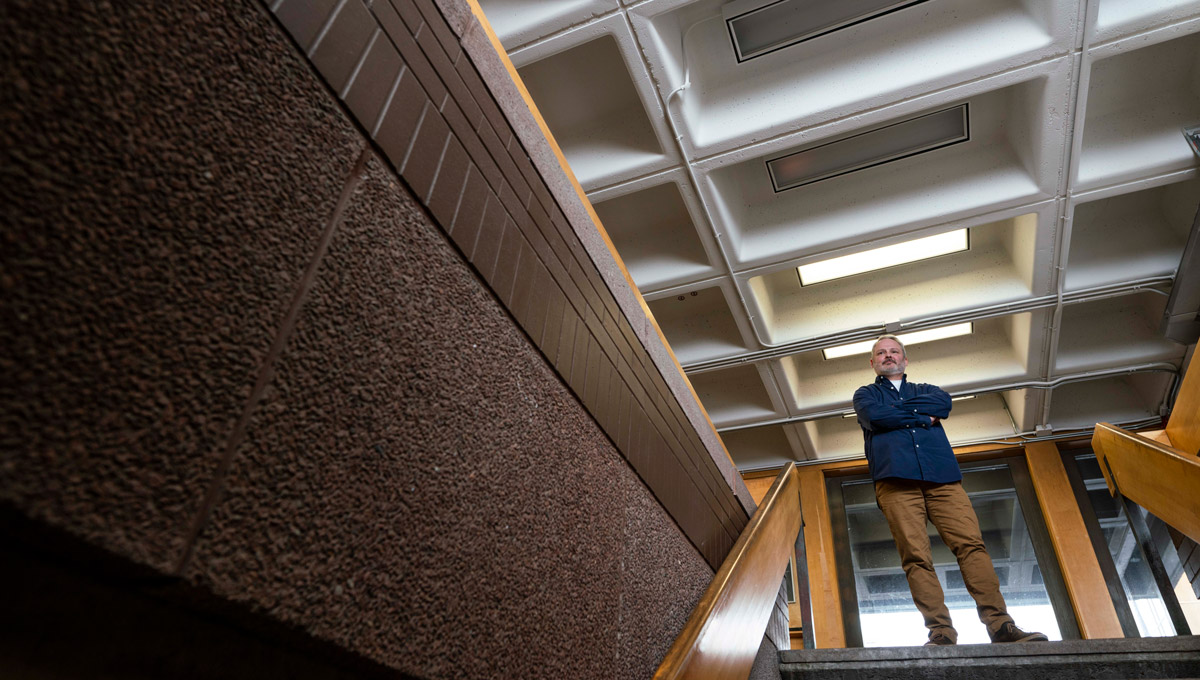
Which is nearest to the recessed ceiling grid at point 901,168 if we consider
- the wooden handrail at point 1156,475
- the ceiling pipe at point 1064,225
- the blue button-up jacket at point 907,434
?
the ceiling pipe at point 1064,225

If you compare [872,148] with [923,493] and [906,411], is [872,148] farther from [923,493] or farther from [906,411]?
[923,493]

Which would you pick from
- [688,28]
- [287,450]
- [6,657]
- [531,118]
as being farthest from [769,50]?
[6,657]

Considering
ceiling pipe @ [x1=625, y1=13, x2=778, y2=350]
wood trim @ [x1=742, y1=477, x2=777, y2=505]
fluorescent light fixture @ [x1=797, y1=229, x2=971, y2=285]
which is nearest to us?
ceiling pipe @ [x1=625, y1=13, x2=778, y2=350]

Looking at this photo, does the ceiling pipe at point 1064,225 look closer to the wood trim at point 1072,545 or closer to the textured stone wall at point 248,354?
the wood trim at point 1072,545

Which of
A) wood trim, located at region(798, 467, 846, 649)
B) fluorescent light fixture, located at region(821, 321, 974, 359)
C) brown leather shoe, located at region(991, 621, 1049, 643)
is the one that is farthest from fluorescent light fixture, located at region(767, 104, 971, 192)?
wood trim, located at region(798, 467, 846, 649)

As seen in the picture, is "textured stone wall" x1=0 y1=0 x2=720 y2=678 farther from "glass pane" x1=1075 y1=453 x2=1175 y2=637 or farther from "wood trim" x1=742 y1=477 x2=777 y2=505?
"wood trim" x1=742 y1=477 x2=777 y2=505

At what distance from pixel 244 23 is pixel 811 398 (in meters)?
5.17

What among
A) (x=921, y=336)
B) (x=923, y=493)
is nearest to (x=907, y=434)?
(x=923, y=493)

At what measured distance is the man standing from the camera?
2885 millimetres

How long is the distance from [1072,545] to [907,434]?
305cm

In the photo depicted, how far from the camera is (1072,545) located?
5066mm

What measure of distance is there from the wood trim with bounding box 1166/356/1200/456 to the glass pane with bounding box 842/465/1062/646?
8.05ft

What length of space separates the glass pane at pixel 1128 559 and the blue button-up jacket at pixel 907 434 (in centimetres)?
239

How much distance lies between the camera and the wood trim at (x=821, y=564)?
5430 mm
